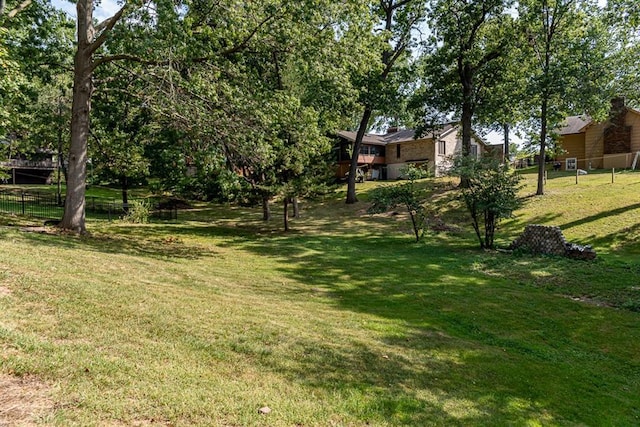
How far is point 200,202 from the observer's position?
3478 centimetres

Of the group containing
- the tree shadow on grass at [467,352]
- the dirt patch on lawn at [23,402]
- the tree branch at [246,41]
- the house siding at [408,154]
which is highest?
the tree branch at [246,41]

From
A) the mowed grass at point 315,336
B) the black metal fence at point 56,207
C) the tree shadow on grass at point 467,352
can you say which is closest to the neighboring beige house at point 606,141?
the mowed grass at point 315,336

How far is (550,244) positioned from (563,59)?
1468 cm

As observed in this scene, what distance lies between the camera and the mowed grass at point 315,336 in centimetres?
369

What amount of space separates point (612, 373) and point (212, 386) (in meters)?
5.51

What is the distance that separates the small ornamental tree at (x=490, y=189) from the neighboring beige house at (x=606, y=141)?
20.6 meters

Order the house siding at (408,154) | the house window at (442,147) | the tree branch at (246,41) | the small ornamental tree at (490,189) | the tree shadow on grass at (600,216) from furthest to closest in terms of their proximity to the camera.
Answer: the house window at (442,147) → the house siding at (408,154) → the tree shadow on grass at (600,216) → the small ornamental tree at (490,189) → the tree branch at (246,41)

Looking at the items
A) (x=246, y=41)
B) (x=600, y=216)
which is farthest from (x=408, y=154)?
(x=246, y=41)

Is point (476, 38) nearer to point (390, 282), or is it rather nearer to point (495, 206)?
point (495, 206)

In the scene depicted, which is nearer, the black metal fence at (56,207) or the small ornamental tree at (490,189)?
the small ornamental tree at (490,189)

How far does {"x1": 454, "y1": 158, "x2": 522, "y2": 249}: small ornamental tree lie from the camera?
560 inches

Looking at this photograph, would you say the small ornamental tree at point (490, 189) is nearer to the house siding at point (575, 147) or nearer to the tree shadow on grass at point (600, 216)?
the tree shadow on grass at point (600, 216)

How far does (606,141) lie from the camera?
3469 cm

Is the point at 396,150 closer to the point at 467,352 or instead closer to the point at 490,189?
the point at 490,189
